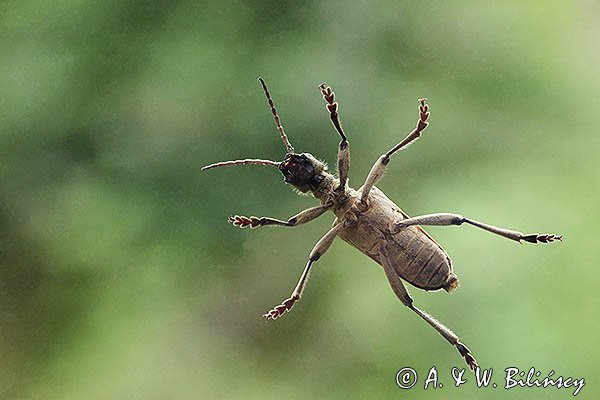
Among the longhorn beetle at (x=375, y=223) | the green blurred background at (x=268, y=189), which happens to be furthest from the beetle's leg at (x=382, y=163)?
the green blurred background at (x=268, y=189)

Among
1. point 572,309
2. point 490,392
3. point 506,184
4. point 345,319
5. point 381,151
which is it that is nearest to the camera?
point 490,392

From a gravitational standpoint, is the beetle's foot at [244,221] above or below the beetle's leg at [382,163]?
below

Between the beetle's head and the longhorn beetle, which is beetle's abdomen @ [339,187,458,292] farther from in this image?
the beetle's head

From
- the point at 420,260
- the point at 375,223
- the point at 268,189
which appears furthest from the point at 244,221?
the point at 268,189

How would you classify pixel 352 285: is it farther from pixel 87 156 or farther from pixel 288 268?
pixel 87 156

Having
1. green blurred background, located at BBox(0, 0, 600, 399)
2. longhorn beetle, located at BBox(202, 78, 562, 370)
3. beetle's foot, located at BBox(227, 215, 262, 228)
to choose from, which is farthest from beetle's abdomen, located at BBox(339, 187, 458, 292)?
green blurred background, located at BBox(0, 0, 600, 399)

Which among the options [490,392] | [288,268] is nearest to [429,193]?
[288,268]

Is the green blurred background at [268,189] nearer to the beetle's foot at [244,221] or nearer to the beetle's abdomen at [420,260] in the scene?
the beetle's abdomen at [420,260]
